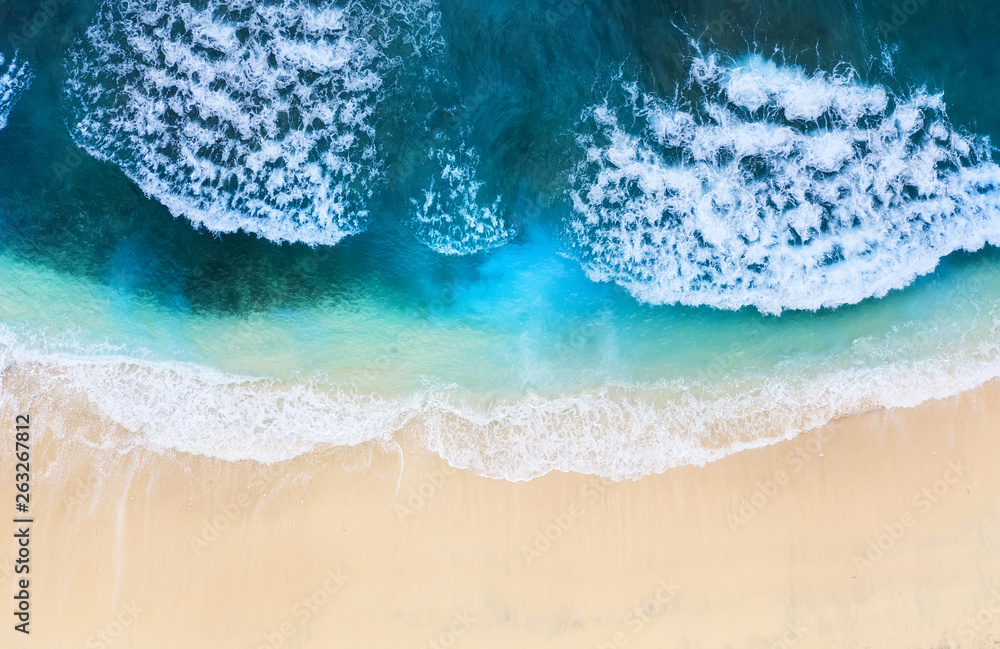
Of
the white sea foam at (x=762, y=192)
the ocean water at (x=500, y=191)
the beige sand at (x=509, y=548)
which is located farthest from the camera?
the white sea foam at (x=762, y=192)

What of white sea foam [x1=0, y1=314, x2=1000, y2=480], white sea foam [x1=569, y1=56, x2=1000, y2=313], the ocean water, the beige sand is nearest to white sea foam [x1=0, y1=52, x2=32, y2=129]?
the ocean water

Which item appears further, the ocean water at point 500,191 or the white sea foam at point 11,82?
the white sea foam at point 11,82

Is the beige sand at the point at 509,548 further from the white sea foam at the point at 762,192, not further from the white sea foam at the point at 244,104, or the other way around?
the white sea foam at the point at 244,104

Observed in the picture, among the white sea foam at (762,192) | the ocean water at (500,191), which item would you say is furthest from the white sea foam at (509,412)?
the white sea foam at (762,192)

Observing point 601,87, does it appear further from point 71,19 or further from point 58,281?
point 58,281

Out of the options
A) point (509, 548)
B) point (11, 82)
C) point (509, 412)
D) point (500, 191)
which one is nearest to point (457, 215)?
point (500, 191)

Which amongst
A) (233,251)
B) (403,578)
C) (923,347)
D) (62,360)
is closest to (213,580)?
(403,578)
